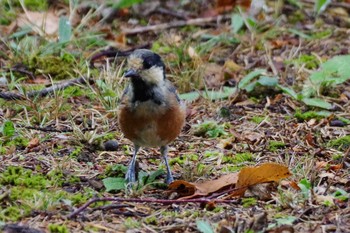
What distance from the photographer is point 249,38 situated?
726 centimetres

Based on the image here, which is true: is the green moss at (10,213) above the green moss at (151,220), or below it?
above

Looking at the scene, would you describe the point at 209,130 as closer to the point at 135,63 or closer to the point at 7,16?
the point at 135,63

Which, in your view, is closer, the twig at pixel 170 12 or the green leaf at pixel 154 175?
the green leaf at pixel 154 175

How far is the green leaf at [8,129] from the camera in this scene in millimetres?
5059

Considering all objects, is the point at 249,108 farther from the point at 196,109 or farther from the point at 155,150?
the point at 155,150

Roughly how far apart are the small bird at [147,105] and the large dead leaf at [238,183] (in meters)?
0.18

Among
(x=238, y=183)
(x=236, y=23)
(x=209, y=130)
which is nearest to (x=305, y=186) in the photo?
(x=238, y=183)

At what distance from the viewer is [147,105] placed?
4457 millimetres

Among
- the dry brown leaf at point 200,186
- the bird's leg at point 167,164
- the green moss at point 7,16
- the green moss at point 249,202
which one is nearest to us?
the green moss at point 249,202

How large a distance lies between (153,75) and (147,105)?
18cm

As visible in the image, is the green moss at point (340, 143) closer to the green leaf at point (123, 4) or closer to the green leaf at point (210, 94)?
the green leaf at point (210, 94)

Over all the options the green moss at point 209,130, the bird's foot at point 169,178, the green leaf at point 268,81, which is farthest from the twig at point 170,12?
the bird's foot at point 169,178

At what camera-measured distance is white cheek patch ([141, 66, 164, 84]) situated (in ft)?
14.6

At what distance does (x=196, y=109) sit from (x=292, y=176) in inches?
60.3
